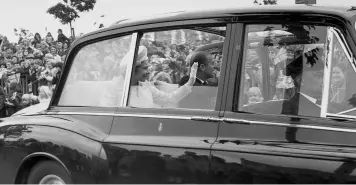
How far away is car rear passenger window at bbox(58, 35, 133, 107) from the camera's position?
3.87m

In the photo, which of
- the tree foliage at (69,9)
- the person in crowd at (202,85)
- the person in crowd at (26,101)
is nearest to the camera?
the person in crowd at (202,85)

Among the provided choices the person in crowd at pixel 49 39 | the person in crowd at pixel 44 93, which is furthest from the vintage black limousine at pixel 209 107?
the person in crowd at pixel 49 39

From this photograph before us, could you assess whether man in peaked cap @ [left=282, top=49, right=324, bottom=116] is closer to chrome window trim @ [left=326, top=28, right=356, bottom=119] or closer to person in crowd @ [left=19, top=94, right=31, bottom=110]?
chrome window trim @ [left=326, top=28, right=356, bottom=119]

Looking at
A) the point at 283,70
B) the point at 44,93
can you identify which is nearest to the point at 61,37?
the point at 44,93

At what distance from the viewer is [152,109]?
350 cm

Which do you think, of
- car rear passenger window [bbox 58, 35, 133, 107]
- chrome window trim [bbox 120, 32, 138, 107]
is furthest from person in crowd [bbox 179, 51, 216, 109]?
car rear passenger window [bbox 58, 35, 133, 107]

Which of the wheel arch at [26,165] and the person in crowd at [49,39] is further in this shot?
the person in crowd at [49,39]

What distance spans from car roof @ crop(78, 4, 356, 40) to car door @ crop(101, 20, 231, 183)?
7 centimetres

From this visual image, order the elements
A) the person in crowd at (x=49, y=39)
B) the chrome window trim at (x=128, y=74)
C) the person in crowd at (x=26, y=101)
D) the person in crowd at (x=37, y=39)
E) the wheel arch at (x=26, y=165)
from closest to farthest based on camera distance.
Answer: the chrome window trim at (x=128, y=74), the wheel arch at (x=26, y=165), the person in crowd at (x=26, y=101), the person in crowd at (x=49, y=39), the person in crowd at (x=37, y=39)

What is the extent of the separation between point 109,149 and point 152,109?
0.45 metres

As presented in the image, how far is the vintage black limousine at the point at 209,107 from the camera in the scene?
2.79m

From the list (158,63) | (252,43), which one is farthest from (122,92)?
(252,43)

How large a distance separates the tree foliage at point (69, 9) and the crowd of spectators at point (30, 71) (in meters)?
11.3

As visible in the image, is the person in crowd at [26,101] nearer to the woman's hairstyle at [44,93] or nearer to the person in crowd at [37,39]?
the woman's hairstyle at [44,93]
